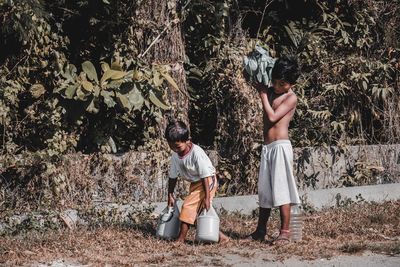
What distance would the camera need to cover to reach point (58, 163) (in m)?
8.55

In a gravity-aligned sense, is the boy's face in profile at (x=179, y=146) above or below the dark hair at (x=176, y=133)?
below

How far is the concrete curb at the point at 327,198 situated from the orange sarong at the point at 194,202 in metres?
1.16

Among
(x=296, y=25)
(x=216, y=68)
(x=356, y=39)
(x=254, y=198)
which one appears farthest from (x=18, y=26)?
(x=356, y=39)

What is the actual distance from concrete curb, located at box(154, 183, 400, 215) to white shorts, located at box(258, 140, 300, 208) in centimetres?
150

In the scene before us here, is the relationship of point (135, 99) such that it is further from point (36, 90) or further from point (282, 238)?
point (282, 238)

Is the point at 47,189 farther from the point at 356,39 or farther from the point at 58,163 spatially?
the point at 356,39

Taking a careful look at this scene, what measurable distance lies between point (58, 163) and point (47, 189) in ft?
1.00

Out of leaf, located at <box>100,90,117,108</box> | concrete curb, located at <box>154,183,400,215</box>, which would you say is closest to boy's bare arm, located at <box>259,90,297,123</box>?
concrete curb, located at <box>154,183,400,215</box>

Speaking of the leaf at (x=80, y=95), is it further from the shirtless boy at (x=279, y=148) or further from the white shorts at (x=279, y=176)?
the white shorts at (x=279, y=176)

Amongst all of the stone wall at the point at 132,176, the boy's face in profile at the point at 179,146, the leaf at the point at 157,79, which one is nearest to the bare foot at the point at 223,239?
the boy's face in profile at the point at 179,146

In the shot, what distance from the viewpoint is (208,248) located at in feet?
23.0

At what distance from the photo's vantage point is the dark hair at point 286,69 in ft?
23.5

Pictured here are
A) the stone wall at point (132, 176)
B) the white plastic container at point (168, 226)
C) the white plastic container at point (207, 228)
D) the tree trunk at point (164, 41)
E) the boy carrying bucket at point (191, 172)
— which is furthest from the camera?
the tree trunk at point (164, 41)

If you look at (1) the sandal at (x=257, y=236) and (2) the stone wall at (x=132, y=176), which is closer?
(1) the sandal at (x=257, y=236)
